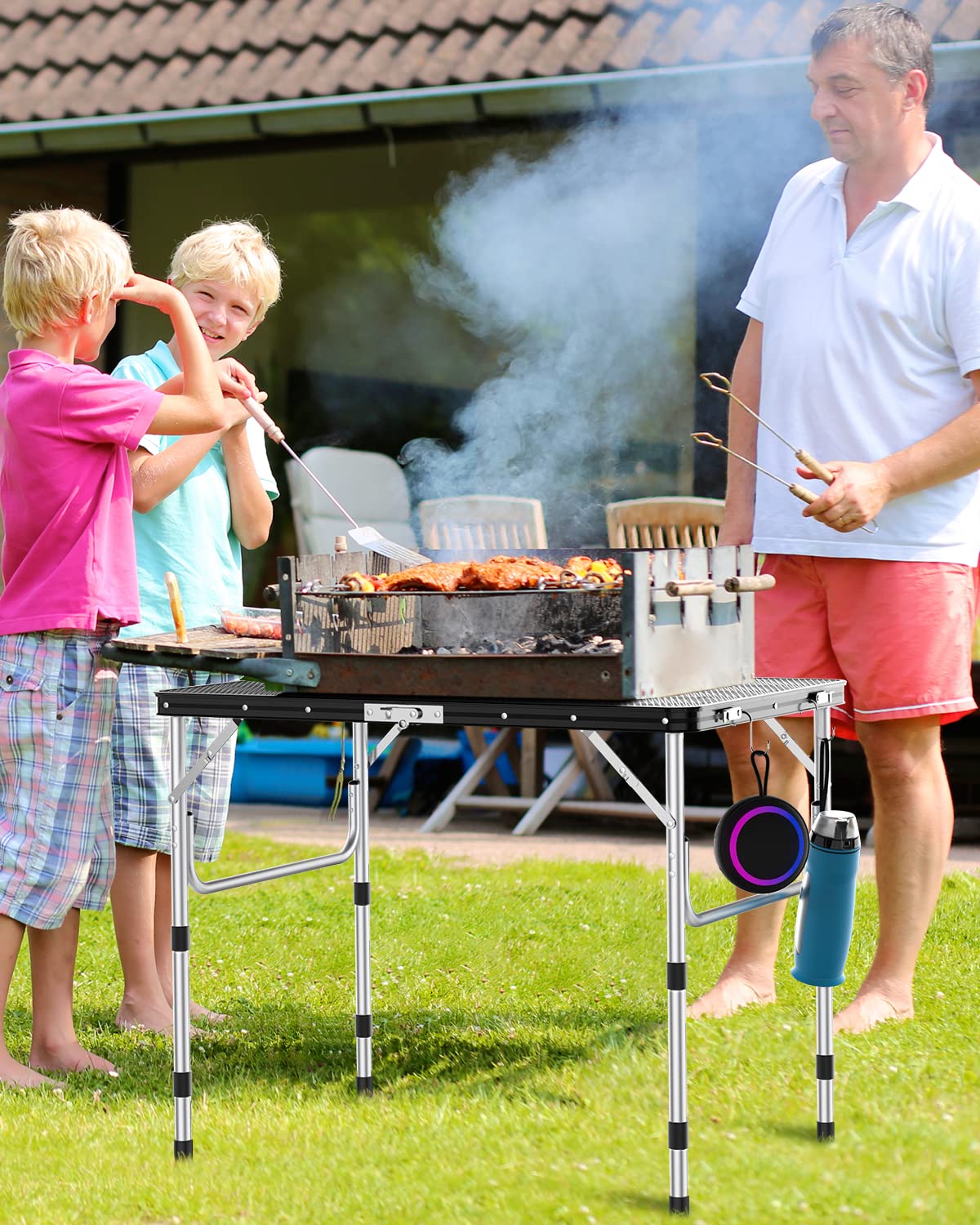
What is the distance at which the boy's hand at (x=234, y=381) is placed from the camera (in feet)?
11.8

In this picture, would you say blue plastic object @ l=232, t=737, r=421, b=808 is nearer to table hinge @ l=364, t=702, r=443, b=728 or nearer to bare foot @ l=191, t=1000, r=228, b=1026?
bare foot @ l=191, t=1000, r=228, b=1026

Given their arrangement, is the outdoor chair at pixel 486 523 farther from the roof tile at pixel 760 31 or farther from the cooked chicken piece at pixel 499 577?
the cooked chicken piece at pixel 499 577

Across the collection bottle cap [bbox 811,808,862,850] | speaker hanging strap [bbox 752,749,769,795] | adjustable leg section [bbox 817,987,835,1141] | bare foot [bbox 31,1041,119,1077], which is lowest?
bare foot [bbox 31,1041,119,1077]

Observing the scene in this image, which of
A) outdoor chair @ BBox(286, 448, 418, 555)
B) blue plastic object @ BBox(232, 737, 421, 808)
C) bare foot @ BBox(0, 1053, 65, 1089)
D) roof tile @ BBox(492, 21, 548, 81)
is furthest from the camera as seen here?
blue plastic object @ BBox(232, 737, 421, 808)

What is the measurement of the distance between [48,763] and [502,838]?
311cm

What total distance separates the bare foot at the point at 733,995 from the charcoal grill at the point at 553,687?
637 mm

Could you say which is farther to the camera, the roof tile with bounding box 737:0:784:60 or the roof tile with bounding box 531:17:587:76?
the roof tile with bounding box 531:17:587:76

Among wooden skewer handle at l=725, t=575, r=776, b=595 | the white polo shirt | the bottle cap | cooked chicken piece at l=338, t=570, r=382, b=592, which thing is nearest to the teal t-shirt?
cooked chicken piece at l=338, t=570, r=382, b=592

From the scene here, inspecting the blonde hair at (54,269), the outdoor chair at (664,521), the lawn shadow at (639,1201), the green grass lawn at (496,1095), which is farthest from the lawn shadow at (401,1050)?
the outdoor chair at (664,521)

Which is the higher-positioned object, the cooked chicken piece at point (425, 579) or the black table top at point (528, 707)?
the cooked chicken piece at point (425, 579)

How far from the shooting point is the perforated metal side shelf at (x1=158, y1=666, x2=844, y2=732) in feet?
8.79

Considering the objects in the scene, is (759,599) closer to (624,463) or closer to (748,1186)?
(748,1186)

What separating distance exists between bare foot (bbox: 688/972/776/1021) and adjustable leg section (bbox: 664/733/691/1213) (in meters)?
0.96

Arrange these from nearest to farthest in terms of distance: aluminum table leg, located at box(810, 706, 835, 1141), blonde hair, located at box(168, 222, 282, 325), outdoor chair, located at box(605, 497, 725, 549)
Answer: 1. aluminum table leg, located at box(810, 706, 835, 1141)
2. blonde hair, located at box(168, 222, 282, 325)
3. outdoor chair, located at box(605, 497, 725, 549)
